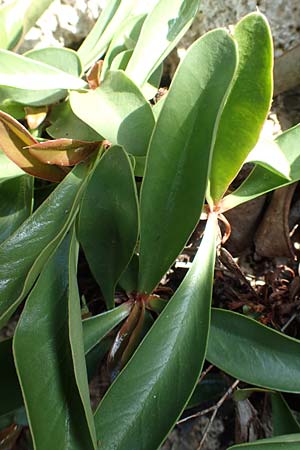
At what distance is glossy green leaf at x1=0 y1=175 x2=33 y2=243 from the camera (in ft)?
3.00

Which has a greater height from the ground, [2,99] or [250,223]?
[2,99]

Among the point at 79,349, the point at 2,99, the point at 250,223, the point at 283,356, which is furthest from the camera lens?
the point at 250,223

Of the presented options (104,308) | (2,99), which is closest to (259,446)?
(104,308)

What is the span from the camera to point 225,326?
2.77 feet

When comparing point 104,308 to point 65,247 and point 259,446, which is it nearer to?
point 65,247

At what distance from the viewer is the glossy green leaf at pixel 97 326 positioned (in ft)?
2.73

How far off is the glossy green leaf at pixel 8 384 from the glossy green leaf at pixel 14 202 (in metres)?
0.16

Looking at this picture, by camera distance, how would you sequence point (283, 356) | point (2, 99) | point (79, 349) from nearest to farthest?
1. point (79, 349)
2. point (283, 356)
3. point (2, 99)

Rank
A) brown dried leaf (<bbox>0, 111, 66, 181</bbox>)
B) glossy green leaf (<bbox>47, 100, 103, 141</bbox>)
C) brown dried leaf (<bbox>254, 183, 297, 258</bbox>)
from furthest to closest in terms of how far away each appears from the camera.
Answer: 1. brown dried leaf (<bbox>254, 183, 297, 258</bbox>)
2. glossy green leaf (<bbox>47, 100, 103, 141</bbox>)
3. brown dried leaf (<bbox>0, 111, 66, 181</bbox>)

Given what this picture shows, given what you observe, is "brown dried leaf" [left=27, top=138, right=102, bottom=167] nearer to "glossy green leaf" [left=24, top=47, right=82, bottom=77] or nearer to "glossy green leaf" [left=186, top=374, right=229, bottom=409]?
"glossy green leaf" [left=24, top=47, right=82, bottom=77]

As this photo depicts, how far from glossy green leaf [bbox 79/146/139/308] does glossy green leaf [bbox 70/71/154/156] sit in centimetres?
4

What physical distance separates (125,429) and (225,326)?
0.20m

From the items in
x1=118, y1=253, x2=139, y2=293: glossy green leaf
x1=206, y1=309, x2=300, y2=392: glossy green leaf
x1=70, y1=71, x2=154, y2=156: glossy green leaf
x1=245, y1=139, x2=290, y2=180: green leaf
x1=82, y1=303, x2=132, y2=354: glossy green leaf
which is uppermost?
x1=70, y1=71, x2=154, y2=156: glossy green leaf

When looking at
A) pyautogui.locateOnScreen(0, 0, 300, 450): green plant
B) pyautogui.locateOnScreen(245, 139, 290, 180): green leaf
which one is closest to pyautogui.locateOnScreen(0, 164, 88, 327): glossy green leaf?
pyautogui.locateOnScreen(0, 0, 300, 450): green plant
